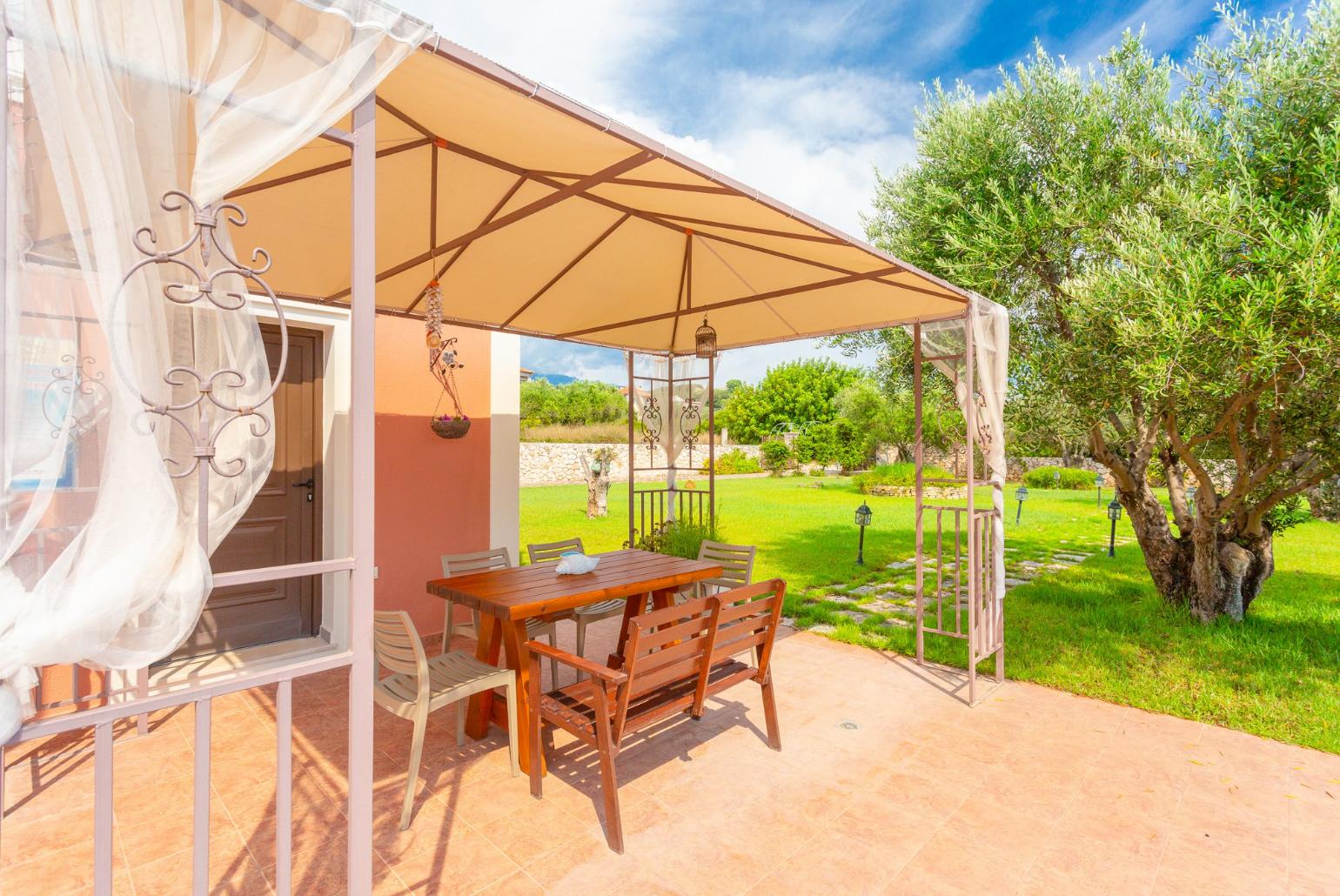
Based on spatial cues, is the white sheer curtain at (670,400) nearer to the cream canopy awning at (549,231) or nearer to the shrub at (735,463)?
the cream canopy awning at (549,231)

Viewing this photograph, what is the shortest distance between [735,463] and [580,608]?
2173 centimetres

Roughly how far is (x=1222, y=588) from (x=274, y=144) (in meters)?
6.53

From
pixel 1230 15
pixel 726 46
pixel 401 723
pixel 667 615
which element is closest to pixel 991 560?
pixel 667 615

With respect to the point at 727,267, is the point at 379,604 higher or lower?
lower

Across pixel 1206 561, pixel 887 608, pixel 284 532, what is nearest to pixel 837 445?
pixel 887 608

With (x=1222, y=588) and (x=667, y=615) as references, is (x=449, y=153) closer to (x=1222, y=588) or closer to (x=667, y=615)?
(x=667, y=615)

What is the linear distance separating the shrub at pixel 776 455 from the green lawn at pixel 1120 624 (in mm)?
14112

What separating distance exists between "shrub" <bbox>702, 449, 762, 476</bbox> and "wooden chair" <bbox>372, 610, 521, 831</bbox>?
21.8 metres

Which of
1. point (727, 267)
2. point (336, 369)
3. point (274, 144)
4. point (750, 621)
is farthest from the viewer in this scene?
point (336, 369)

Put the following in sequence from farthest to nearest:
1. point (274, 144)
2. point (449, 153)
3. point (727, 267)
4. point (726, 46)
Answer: point (726, 46) < point (727, 267) < point (449, 153) < point (274, 144)

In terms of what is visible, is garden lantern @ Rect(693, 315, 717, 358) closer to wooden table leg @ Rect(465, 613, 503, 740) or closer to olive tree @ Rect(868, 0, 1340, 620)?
olive tree @ Rect(868, 0, 1340, 620)

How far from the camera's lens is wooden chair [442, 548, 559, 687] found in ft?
11.7

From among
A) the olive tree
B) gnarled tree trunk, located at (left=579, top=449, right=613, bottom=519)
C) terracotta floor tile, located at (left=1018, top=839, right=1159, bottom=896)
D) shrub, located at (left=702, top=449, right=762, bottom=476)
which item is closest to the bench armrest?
terracotta floor tile, located at (left=1018, top=839, right=1159, bottom=896)

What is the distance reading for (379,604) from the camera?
4.72m
